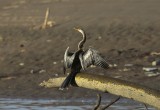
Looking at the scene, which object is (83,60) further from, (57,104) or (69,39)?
(69,39)

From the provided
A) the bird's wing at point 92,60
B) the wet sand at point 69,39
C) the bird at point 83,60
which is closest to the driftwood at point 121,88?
the bird at point 83,60

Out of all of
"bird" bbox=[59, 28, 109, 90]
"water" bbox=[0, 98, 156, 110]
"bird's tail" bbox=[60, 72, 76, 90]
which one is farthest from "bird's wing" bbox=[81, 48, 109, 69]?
"water" bbox=[0, 98, 156, 110]

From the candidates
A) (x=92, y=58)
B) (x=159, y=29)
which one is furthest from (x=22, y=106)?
(x=159, y=29)

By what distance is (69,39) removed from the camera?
20.7m

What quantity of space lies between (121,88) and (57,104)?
6.80m

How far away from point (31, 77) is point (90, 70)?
4.68ft

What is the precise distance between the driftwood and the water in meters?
5.56

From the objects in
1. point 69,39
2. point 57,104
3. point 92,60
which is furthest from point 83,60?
point 69,39

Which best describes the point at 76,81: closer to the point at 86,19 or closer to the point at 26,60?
the point at 26,60

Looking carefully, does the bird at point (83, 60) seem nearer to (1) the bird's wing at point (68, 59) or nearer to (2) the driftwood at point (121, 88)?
(1) the bird's wing at point (68, 59)

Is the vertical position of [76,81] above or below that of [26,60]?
above

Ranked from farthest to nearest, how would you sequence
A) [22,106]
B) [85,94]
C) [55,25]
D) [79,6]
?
1. [79,6]
2. [55,25]
3. [85,94]
4. [22,106]

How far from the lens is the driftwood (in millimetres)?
8297

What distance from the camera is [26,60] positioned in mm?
18938
